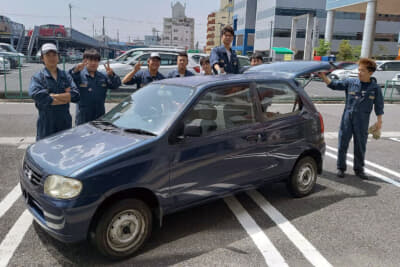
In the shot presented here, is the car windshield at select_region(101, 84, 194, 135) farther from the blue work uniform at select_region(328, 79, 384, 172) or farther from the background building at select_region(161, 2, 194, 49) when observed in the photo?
the background building at select_region(161, 2, 194, 49)

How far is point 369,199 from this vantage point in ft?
16.1

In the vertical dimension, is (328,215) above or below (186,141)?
below

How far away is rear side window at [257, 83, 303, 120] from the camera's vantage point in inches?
169

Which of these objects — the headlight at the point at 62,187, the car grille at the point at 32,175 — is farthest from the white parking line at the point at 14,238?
the headlight at the point at 62,187

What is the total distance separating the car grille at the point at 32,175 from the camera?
3104 millimetres

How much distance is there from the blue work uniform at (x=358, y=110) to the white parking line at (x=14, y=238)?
15.3 ft

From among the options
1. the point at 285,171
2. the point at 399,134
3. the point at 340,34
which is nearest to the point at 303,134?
the point at 285,171

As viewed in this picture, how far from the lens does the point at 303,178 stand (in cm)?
483

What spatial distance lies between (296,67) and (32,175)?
3656 mm

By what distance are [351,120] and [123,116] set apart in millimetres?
3686

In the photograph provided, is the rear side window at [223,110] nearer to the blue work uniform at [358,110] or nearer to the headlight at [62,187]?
the headlight at [62,187]

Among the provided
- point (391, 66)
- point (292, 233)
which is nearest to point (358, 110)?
point (292, 233)

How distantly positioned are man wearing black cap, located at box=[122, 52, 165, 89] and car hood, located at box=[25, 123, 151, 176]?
85.7 inches

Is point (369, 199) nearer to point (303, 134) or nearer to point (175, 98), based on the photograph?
point (303, 134)
